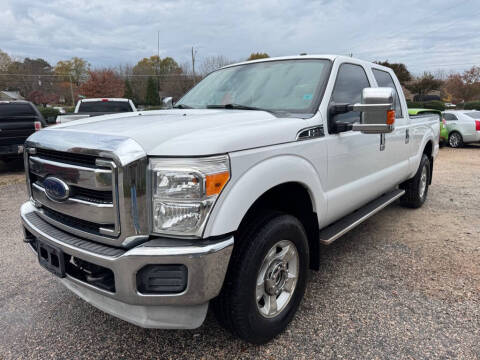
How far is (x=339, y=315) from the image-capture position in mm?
2707

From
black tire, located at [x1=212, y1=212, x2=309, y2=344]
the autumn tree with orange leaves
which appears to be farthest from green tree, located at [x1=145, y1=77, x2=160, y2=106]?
black tire, located at [x1=212, y1=212, x2=309, y2=344]

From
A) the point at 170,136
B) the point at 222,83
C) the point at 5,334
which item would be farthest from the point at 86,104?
the point at 170,136

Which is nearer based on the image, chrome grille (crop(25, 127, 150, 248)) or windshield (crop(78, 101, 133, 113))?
chrome grille (crop(25, 127, 150, 248))

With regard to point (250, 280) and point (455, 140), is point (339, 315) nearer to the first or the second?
point (250, 280)

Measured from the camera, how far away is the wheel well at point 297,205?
8.09 feet

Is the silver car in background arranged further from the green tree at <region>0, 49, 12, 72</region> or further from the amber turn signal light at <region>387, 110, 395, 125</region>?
the green tree at <region>0, 49, 12, 72</region>

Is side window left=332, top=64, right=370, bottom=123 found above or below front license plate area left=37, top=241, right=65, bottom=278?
above

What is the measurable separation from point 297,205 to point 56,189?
5.36 feet

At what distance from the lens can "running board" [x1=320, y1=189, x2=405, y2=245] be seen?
2.94 metres

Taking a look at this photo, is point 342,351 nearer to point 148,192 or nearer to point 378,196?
point 148,192

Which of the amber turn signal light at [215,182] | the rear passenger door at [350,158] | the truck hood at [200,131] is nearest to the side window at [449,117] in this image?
the rear passenger door at [350,158]

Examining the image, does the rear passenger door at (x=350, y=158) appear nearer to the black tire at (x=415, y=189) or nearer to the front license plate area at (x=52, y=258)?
the black tire at (x=415, y=189)

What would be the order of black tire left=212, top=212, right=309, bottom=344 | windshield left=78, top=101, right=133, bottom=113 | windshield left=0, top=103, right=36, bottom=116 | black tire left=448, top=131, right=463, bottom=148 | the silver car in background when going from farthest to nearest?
black tire left=448, top=131, right=463, bottom=148 < the silver car in background < windshield left=78, top=101, right=133, bottom=113 < windshield left=0, top=103, right=36, bottom=116 < black tire left=212, top=212, right=309, bottom=344

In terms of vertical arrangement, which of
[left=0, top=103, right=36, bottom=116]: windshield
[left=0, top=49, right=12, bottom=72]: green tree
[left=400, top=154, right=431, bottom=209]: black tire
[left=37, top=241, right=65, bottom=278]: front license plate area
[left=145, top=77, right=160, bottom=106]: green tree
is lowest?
[left=400, top=154, right=431, bottom=209]: black tire
